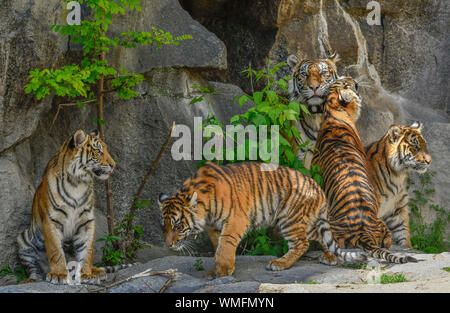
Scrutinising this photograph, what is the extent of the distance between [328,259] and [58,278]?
93.9 inches

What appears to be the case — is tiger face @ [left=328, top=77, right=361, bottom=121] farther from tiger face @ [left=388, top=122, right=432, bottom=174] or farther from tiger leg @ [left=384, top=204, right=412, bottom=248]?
tiger leg @ [left=384, top=204, right=412, bottom=248]

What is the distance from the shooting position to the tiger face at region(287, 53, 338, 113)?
812cm

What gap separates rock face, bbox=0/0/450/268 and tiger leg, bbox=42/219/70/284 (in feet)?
2.07

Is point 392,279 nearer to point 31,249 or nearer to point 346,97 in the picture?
point 346,97

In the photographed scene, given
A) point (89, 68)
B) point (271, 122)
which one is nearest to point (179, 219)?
point (271, 122)

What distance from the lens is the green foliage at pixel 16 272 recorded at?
642 cm

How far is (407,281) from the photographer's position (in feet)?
18.3

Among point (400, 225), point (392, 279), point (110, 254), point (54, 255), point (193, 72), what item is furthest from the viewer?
point (193, 72)

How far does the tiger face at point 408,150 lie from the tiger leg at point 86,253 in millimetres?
3196

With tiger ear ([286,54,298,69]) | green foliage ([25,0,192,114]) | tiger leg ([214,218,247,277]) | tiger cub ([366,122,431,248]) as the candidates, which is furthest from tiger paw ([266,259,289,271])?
tiger ear ([286,54,298,69])

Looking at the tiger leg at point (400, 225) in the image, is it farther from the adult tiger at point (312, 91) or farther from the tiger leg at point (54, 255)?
the tiger leg at point (54, 255)

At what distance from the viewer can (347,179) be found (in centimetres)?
712

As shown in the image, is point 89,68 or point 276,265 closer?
point 276,265
